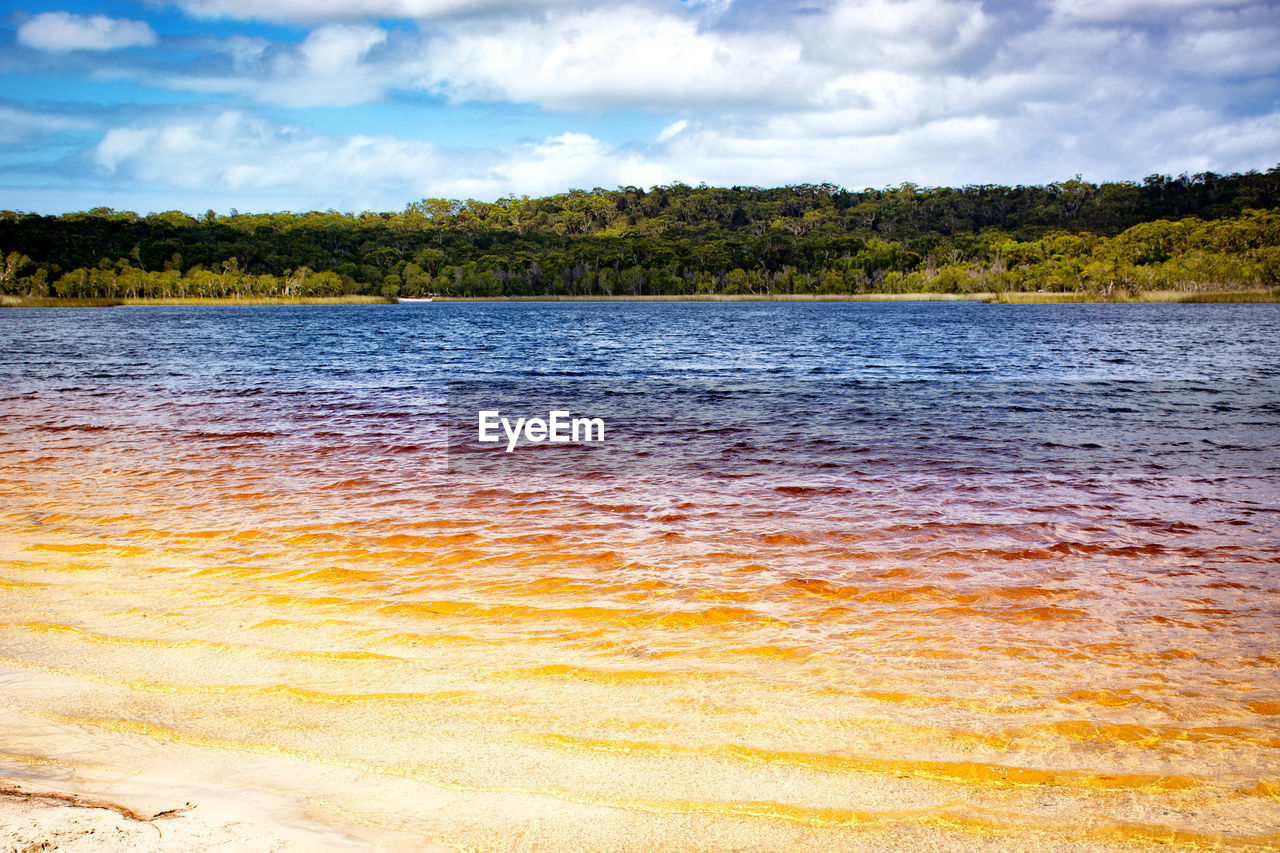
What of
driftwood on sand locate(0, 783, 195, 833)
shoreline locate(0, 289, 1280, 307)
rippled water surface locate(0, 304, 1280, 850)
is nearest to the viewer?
driftwood on sand locate(0, 783, 195, 833)

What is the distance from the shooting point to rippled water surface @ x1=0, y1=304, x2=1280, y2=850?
3645 mm

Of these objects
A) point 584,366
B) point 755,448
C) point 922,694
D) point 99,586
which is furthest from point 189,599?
point 584,366

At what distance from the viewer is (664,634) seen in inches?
234

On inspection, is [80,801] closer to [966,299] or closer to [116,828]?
[116,828]

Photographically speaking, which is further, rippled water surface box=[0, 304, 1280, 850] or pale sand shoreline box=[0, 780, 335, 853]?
rippled water surface box=[0, 304, 1280, 850]

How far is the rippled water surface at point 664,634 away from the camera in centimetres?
364

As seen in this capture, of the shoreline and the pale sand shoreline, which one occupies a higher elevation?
the shoreline

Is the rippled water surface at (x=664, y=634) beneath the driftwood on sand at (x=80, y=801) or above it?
beneath

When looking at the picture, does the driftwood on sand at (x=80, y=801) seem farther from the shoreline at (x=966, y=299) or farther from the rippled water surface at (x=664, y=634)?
the shoreline at (x=966, y=299)

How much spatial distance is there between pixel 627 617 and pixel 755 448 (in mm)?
8904

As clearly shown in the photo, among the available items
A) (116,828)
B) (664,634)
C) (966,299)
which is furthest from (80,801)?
(966,299)

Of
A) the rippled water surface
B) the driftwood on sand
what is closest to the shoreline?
the rippled water surface

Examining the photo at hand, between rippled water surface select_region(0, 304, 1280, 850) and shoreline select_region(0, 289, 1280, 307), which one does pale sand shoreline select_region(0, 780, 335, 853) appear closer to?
rippled water surface select_region(0, 304, 1280, 850)

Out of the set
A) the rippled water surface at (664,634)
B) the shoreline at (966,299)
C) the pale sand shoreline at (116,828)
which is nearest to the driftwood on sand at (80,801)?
the pale sand shoreline at (116,828)
